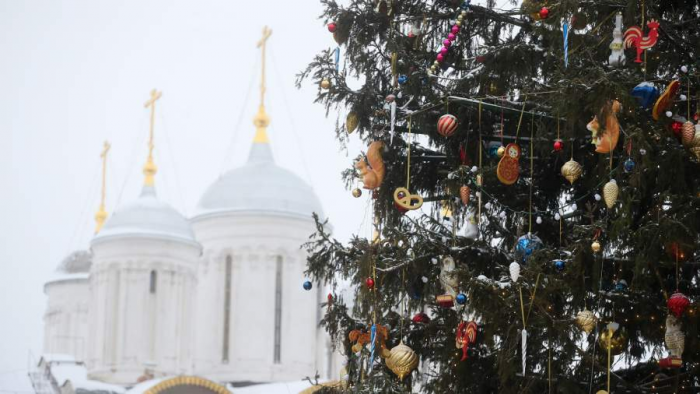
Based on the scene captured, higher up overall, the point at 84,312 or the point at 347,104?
the point at 84,312

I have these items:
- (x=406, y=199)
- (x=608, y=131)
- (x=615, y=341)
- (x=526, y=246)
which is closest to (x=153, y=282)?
(x=406, y=199)

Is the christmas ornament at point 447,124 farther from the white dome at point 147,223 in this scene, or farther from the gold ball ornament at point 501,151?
the white dome at point 147,223

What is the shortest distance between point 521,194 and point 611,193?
206 cm

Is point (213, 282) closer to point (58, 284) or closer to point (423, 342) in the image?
point (58, 284)

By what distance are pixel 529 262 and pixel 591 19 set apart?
1.93m

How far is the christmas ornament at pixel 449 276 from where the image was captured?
33.2 ft

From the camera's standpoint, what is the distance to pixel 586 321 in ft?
30.9

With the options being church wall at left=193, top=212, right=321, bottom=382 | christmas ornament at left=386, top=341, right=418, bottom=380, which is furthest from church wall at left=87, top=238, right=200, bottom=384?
christmas ornament at left=386, top=341, right=418, bottom=380

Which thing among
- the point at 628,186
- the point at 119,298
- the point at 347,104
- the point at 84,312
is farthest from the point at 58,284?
the point at 628,186

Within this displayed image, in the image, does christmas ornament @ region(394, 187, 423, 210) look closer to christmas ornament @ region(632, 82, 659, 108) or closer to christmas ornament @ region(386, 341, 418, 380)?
christmas ornament @ region(386, 341, 418, 380)

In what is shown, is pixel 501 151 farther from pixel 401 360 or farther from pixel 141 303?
pixel 141 303

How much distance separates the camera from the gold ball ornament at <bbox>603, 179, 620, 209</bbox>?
371 inches

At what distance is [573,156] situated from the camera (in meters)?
10.9

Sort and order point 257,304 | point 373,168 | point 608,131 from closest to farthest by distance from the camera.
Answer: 1. point 608,131
2. point 373,168
3. point 257,304
